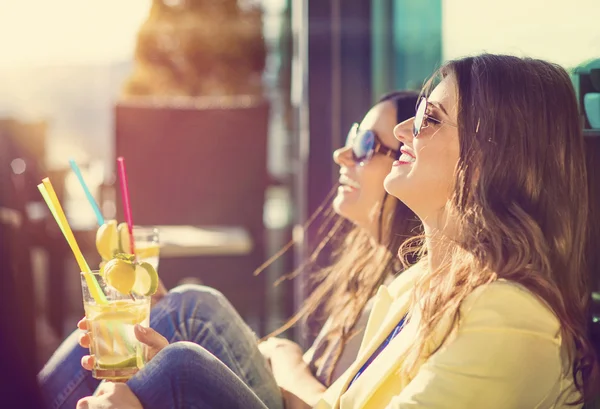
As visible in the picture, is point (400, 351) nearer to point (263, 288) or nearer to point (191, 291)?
point (191, 291)

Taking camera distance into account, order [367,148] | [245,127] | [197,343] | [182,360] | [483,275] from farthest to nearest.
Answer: [245,127], [367,148], [197,343], [182,360], [483,275]

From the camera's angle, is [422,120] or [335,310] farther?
[335,310]

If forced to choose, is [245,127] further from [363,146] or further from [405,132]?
[405,132]

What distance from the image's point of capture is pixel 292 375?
195 centimetres

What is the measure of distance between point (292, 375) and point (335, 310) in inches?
9.6

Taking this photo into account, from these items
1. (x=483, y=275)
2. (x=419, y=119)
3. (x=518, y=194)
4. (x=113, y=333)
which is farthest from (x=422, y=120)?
(x=113, y=333)

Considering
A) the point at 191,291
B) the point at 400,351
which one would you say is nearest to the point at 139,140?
the point at 191,291

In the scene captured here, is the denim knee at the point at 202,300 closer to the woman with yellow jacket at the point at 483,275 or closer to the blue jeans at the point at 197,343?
the blue jeans at the point at 197,343

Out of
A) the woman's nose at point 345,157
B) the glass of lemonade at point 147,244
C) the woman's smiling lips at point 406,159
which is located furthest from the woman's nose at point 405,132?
the glass of lemonade at point 147,244

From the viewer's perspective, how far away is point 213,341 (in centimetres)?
193

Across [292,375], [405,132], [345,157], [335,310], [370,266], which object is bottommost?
[292,375]

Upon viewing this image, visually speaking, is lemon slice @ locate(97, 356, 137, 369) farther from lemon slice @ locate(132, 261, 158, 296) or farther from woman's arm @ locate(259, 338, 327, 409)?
woman's arm @ locate(259, 338, 327, 409)

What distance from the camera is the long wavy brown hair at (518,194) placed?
1.32 metres

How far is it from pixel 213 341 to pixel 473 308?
2.80 feet
